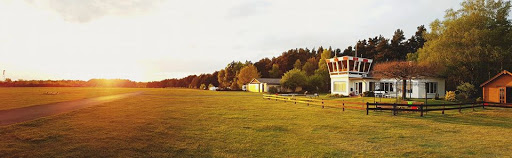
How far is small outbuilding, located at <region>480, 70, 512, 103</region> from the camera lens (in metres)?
30.1

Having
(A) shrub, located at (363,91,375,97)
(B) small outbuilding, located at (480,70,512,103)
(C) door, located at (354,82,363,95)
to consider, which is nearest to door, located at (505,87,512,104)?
(B) small outbuilding, located at (480,70,512,103)

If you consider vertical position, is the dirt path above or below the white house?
below

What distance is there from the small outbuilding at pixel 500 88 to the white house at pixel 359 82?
6211 mm

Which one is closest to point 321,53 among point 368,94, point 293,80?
point 293,80

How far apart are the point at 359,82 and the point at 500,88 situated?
56.2ft

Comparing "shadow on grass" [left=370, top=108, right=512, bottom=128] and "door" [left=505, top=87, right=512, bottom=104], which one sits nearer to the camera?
"shadow on grass" [left=370, top=108, right=512, bottom=128]

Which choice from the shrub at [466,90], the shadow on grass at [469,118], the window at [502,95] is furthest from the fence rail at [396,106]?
the window at [502,95]

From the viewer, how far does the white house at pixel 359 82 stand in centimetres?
3863

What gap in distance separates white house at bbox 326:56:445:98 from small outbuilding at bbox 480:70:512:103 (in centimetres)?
621

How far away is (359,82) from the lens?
45125mm

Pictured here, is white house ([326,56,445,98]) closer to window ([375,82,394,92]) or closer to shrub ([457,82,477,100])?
window ([375,82,394,92])

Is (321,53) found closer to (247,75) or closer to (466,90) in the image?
(247,75)

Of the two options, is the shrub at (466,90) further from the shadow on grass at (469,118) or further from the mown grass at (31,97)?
the mown grass at (31,97)

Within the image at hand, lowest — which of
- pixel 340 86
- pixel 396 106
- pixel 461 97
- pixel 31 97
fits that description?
pixel 31 97
